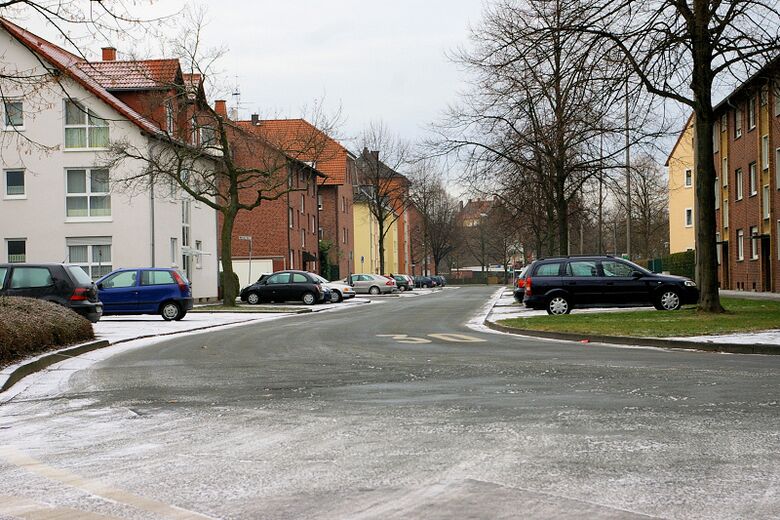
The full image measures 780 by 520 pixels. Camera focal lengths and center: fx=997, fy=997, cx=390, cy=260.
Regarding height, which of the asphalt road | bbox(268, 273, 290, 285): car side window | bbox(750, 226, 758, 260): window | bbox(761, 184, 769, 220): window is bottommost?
the asphalt road

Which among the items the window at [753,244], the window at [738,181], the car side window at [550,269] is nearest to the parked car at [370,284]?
the window at [738,181]

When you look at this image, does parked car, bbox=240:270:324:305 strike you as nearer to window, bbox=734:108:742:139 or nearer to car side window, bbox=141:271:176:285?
car side window, bbox=141:271:176:285

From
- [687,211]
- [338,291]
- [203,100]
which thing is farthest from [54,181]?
[687,211]

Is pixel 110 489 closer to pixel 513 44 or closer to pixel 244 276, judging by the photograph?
pixel 513 44

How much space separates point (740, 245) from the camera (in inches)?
1955

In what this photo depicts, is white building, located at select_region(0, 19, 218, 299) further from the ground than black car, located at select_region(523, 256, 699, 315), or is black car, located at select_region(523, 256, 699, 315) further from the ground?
white building, located at select_region(0, 19, 218, 299)

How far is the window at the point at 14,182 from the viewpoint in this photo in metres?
42.4

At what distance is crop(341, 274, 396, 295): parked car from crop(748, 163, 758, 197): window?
87.7 feet

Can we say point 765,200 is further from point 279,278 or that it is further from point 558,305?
point 279,278

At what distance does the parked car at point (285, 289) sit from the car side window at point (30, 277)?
73.0 feet

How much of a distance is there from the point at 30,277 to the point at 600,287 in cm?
1534

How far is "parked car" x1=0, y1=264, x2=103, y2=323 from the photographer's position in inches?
888

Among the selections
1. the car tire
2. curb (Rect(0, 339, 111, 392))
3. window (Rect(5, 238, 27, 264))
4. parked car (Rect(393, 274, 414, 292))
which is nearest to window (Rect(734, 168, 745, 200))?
the car tire

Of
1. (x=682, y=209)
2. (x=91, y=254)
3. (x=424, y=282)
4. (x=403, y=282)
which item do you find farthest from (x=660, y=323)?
(x=424, y=282)
